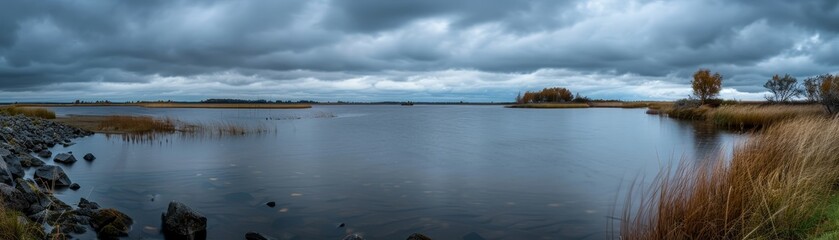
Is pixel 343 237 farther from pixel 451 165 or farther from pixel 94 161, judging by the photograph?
pixel 94 161

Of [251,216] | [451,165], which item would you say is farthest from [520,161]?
[251,216]

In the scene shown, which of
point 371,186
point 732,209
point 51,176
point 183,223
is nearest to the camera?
point 732,209

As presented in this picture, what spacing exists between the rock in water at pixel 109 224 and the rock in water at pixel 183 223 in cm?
67

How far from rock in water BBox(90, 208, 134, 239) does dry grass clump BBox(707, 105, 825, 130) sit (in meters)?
30.4

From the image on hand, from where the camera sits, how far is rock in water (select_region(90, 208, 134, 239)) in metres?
8.64

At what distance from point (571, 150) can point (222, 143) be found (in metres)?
17.6

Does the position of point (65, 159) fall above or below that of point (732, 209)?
below

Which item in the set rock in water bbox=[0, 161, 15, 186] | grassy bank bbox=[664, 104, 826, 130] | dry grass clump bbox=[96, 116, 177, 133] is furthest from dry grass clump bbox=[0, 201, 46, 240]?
dry grass clump bbox=[96, 116, 177, 133]

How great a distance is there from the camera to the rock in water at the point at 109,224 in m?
8.64

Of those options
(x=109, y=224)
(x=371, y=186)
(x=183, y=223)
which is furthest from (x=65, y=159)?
(x=183, y=223)

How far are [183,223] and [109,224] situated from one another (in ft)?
3.95

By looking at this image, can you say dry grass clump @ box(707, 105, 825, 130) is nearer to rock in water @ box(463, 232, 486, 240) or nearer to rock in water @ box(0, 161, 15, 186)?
rock in water @ box(463, 232, 486, 240)

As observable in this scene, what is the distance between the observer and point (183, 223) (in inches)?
353

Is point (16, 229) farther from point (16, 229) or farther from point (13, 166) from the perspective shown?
point (13, 166)
